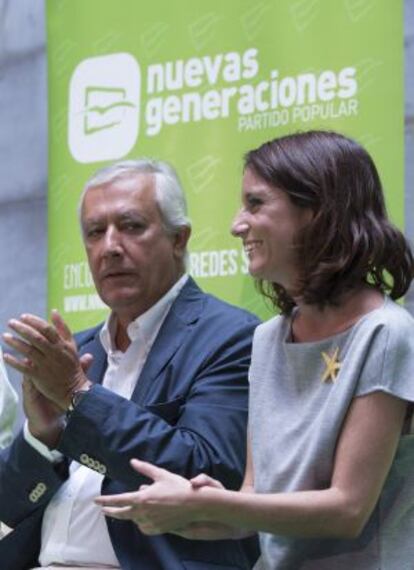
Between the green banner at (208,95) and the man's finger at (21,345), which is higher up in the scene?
the green banner at (208,95)

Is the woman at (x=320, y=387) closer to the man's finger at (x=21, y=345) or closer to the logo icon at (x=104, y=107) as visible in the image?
the man's finger at (x=21, y=345)

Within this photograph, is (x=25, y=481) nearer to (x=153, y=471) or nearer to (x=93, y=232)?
(x=93, y=232)

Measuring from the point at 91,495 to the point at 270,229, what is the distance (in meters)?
0.87

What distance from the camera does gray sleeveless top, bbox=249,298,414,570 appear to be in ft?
6.15

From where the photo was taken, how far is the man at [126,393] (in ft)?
7.90

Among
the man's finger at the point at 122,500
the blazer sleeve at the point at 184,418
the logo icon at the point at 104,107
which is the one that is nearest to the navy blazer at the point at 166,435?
the blazer sleeve at the point at 184,418

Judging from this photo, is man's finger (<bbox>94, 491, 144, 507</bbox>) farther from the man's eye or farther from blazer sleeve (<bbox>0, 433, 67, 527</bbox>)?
the man's eye

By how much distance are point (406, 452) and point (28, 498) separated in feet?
3.44

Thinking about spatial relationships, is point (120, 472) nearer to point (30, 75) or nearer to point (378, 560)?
point (378, 560)

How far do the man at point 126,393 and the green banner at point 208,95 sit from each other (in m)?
0.58

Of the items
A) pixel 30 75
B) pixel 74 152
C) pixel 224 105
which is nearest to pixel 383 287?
pixel 224 105

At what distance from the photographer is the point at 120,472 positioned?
2398 mm

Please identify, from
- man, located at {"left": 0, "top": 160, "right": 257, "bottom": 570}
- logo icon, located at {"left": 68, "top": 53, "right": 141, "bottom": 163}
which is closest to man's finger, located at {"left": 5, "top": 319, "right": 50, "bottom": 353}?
man, located at {"left": 0, "top": 160, "right": 257, "bottom": 570}

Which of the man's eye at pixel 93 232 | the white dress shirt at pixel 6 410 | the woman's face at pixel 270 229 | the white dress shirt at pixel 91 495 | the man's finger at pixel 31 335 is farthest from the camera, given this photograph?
the white dress shirt at pixel 6 410
